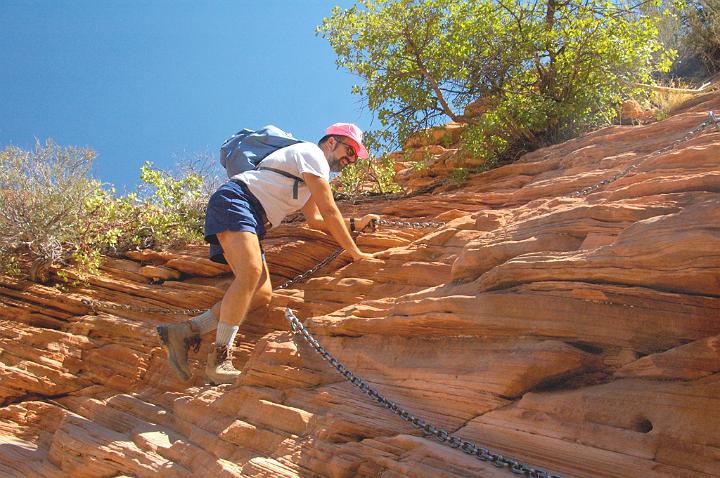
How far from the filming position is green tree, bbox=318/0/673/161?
10.1 m

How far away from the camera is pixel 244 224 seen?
19.1 feet

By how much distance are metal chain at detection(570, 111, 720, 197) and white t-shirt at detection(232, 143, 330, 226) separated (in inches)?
93.6

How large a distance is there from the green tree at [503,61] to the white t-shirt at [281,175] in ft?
15.1

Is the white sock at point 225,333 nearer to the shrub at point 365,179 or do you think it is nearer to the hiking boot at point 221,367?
the hiking boot at point 221,367

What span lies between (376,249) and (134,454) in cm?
307

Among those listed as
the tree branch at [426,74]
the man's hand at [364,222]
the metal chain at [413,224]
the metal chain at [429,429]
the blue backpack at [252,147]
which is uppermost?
the tree branch at [426,74]

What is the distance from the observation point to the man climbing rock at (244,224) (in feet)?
19.0

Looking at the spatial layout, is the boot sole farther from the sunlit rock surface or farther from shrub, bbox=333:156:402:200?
shrub, bbox=333:156:402:200

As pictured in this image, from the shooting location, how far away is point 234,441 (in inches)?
203

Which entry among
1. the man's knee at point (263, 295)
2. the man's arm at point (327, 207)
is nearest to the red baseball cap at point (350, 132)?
the man's arm at point (327, 207)

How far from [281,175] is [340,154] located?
71cm

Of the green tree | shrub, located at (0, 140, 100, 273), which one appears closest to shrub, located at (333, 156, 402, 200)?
the green tree

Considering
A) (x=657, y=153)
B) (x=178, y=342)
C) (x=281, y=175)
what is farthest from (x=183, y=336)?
(x=657, y=153)

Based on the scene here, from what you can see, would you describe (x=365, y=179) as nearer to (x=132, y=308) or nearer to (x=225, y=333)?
(x=132, y=308)
